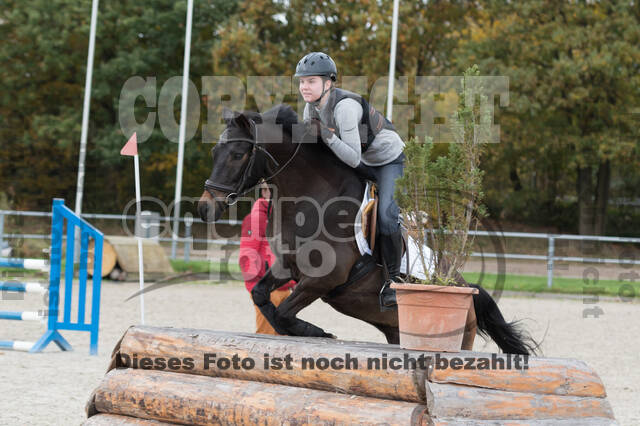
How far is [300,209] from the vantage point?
13.0 feet

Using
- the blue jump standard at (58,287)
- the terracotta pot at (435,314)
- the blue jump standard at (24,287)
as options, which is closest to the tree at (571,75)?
the blue jump standard at (58,287)

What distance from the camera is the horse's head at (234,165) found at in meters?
3.60

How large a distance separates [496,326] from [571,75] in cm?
1698

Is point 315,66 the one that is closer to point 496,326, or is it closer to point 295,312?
point 295,312

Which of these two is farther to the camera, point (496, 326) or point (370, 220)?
point (496, 326)

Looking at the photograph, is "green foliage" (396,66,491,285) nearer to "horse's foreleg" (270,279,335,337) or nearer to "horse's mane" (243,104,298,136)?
"horse's foreleg" (270,279,335,337)

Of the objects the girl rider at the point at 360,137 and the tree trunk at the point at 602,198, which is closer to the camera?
the girl rider at the point at 360,137

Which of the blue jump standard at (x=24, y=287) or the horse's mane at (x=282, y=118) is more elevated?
the horse's mane at (x=282, y=118)

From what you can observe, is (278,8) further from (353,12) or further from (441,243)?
(441,243)

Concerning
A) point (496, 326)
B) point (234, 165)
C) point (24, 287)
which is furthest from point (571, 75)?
point (234, 165)

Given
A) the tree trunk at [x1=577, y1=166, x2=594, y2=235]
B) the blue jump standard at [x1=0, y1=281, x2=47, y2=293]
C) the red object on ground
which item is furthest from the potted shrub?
the tree trunk at [x1=577, y1=166, x2=594, y2=235]

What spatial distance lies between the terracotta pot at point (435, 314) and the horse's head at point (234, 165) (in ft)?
3.45

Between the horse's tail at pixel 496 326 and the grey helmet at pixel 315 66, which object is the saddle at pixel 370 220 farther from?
the horse's tail at pixel 496 326

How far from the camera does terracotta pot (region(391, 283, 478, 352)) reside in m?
3.06
